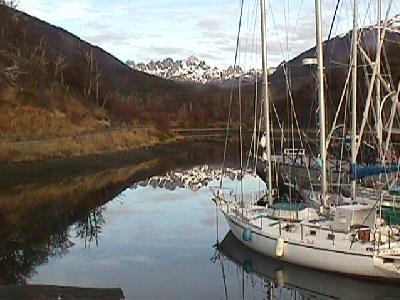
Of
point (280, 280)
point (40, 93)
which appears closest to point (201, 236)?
point (280, 280)

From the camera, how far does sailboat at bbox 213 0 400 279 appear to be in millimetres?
24234

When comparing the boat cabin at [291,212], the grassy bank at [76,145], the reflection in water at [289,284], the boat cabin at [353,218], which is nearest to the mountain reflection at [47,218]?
the grassy bank at [76,145]

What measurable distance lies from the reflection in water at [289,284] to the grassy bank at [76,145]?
3836 cm

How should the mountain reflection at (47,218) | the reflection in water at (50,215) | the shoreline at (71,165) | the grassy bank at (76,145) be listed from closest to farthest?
the mountain reflection at (47,218)
the reflection in water at (50,215)
the shoreline at (71,165)
the grassy bank at (76,145)

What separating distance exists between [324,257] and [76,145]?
5212 centimetres

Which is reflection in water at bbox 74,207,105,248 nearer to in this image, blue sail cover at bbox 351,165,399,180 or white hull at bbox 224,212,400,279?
white hull at bbox 224,212,400,279

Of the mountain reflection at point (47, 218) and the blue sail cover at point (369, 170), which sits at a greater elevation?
the blue sail cover at point (369, 170)

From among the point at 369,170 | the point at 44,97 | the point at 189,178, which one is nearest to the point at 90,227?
the point at 369,170

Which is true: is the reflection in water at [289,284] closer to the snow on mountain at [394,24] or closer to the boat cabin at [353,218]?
the boat cabin at [353,218]

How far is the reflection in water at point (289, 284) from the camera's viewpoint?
24203 millimetres


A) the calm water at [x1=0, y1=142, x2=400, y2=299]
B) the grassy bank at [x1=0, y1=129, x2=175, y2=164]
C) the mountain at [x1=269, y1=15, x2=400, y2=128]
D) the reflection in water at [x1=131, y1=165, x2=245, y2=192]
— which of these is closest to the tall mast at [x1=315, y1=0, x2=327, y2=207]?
the calm water at [x1=0, y1=142, x2=400, y2=299]

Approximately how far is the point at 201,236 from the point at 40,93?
188ft

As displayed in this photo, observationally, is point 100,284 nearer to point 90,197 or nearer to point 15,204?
point 15,204

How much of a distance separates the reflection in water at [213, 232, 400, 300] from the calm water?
0.04 meters
